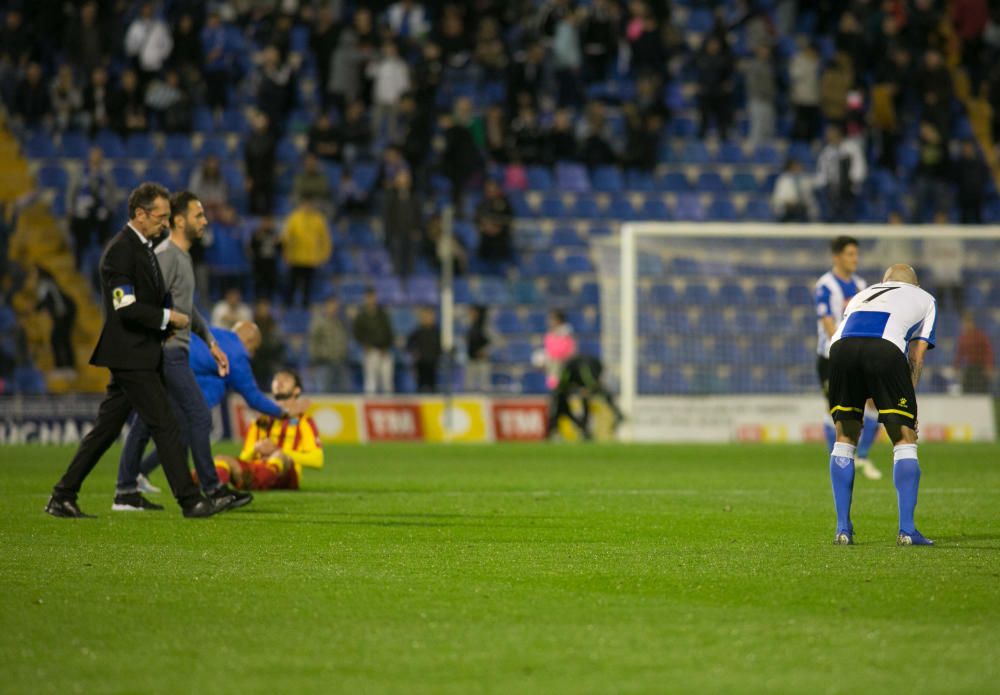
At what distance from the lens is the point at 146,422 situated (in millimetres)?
10633

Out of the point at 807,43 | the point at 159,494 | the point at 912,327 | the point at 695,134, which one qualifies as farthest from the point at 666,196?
the point at 912,327

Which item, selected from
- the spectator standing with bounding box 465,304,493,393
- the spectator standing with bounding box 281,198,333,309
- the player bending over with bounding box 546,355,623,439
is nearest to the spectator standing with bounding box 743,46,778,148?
the spectator standing with bounding box 465,304,493,393

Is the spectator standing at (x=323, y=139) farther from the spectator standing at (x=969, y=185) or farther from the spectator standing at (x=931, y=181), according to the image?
the spectator standing at (x=969, y=185)

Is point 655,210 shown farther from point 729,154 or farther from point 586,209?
point 729,154

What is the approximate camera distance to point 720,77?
29.9 meters

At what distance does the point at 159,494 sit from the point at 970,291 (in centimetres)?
1523

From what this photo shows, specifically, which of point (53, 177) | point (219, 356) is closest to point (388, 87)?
point (53, 177)

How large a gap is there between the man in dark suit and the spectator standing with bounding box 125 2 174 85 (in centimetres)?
1831

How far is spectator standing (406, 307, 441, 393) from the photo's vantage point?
24781mm

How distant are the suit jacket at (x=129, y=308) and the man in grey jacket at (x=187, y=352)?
33 centimetres

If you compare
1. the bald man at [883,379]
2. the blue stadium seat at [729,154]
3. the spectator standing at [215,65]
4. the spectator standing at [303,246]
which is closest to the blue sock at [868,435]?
the bald man at [883,379]

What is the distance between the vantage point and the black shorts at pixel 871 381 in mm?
Result: 9289

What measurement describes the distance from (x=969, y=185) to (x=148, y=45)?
15419 millimetres

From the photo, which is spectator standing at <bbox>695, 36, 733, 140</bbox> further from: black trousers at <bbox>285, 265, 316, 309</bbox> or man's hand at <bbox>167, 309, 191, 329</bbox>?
man's hand at <bbox>167, 309, 191, 329</bbox>
